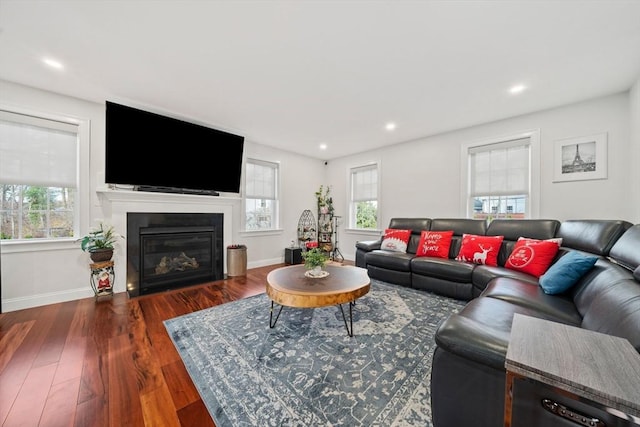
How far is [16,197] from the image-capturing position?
2.65 metres

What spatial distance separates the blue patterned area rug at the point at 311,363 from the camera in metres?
1.31

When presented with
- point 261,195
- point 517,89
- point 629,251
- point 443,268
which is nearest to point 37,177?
point 261,195

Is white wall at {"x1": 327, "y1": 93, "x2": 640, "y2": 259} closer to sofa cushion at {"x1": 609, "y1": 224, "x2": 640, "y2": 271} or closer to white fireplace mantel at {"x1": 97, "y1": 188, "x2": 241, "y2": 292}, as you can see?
sofa cushion at {"x1": 609, "y1": 224, "x2": 640, "y2": 271}

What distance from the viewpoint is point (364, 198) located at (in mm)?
5305

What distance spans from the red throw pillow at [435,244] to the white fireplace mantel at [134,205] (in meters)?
3.42

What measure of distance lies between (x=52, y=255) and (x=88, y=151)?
1.34m

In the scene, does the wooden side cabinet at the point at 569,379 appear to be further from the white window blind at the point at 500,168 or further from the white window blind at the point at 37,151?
the white window blind at the point at 37,151

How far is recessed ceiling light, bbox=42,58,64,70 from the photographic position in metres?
2.21

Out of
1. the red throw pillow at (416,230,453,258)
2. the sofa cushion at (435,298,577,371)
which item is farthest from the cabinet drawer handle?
the red throw pillow at (416,230,453,258)

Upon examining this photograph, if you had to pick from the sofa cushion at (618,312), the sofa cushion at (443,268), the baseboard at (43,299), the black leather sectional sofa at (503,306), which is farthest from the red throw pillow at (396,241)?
the baseboard at (43,299)

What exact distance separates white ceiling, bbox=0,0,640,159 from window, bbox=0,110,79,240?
19.4 inches

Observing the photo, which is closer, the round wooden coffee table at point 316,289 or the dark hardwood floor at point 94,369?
the dark hardwood floor at point 94,369

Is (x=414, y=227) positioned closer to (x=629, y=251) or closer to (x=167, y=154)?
(x=629, y=251)

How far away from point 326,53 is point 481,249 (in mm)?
2968
